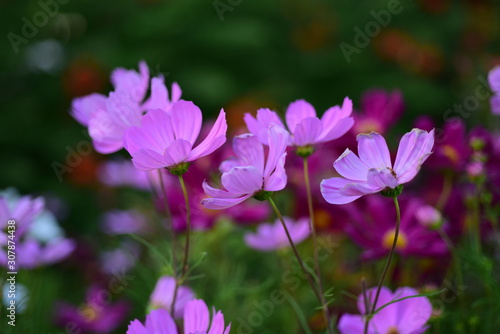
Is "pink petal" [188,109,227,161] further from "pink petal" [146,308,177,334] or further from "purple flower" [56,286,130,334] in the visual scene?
"purple flower" [56,286,130,334]

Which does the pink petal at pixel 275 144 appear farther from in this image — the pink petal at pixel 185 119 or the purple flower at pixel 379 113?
the purple flower at pixel 379 113

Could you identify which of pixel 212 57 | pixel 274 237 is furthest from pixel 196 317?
pixel 212 57

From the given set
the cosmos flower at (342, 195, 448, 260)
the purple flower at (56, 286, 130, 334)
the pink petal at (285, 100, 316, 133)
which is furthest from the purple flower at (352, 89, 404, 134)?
the purple flower at (56, 286, 130, 334)

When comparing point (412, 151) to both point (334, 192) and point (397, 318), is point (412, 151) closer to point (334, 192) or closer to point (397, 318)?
point (334, 192)

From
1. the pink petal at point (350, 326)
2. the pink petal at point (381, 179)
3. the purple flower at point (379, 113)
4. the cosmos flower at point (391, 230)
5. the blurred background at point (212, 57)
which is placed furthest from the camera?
the blurred background at point (212, 57)

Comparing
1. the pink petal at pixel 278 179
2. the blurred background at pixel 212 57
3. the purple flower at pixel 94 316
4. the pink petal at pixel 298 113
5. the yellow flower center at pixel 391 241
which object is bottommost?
the blurred background at pixel 212 57

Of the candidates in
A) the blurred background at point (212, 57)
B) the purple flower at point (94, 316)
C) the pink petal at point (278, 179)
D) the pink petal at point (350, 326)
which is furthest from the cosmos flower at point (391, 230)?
the blurred background at point (212, 57)

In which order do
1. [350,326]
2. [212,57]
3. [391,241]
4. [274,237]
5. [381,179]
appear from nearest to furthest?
[381,179]
[350,326]
[391,241]
[274,237]
[212,57]
